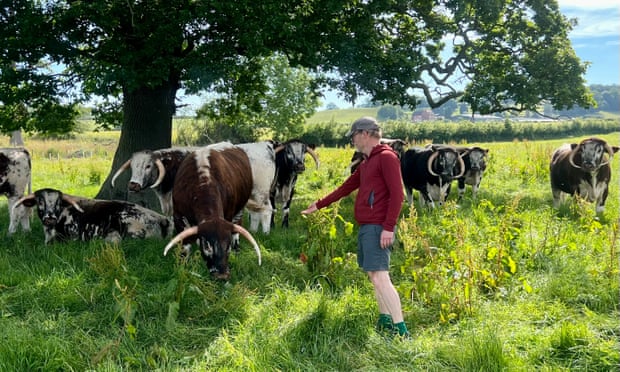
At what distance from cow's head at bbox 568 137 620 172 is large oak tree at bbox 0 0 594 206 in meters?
3.27

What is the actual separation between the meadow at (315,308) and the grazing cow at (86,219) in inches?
Answer: 17.1

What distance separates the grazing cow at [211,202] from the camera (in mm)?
5395

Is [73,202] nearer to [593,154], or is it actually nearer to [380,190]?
[380,190]

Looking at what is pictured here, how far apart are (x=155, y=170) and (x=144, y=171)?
214 mm

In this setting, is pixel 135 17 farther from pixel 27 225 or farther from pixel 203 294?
pixel 203 294

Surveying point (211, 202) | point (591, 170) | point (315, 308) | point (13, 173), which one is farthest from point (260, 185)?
point (591, 170)

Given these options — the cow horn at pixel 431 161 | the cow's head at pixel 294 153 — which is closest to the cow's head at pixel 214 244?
the cow's head at pixel 294 153

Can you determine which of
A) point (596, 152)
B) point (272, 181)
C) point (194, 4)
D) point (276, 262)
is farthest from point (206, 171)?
point (596, 152)

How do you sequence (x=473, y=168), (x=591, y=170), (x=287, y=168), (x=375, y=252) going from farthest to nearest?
(x=473, y=168), (x=287, y=168), (x=591, y=170), (x=375, y=252)

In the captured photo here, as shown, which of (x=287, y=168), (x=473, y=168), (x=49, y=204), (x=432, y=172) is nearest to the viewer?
(x=49, y=204)

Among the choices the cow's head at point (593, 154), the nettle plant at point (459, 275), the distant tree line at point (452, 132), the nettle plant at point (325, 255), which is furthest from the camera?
the distant tree line at point (452, 132)

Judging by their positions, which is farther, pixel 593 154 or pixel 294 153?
pixel 294 153

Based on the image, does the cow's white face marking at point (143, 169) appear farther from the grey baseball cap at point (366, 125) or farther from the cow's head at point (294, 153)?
the grey baseball cap at point (366, 125)

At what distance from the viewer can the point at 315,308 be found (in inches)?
196
